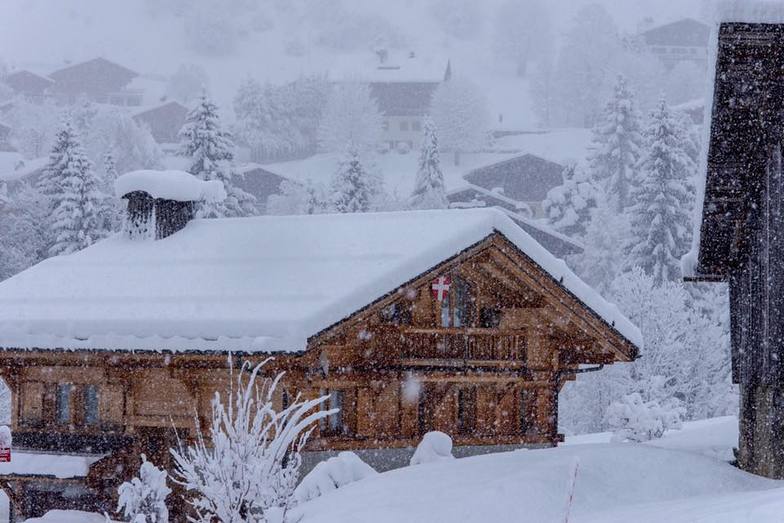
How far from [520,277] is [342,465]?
5.81m

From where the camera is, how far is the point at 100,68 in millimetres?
109000

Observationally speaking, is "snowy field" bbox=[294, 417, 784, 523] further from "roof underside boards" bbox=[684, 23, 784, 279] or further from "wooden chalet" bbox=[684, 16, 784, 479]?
"roof underside boards" bbox=[684, 23, 784, 279]

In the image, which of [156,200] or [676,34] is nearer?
[156,200]

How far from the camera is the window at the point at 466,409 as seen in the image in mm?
17562

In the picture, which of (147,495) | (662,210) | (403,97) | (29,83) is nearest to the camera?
(147,495)

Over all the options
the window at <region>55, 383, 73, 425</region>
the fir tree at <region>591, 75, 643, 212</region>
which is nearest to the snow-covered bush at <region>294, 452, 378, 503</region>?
the window at <region>55, 383, 73, 425</region>

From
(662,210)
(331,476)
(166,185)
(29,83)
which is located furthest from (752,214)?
(29,83)

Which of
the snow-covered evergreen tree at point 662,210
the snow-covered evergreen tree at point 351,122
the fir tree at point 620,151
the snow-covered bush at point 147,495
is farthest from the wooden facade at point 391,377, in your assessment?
the snow-covered evergreen tree at point 351,122

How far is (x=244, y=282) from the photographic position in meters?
17.1

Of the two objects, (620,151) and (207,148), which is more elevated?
(620,151)

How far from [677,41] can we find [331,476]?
4777 inches

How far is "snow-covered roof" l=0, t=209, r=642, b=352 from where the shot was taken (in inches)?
608

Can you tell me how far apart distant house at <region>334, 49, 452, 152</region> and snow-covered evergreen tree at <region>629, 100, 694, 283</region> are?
45963 millimetres

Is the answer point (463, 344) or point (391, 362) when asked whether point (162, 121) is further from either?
point (391, 362)
